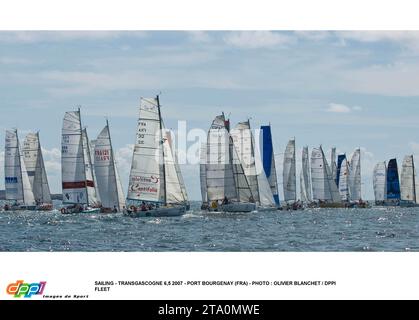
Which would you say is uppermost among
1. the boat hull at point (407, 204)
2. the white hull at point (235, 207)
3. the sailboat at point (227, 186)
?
the sailboat at point (227, 186)

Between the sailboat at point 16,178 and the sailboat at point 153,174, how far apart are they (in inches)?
539

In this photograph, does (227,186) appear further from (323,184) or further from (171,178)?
(323,184)

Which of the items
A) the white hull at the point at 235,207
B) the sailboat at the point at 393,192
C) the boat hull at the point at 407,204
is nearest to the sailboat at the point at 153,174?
the white hull at the point at 235,207

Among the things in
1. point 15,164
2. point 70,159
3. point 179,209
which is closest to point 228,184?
point 179,209

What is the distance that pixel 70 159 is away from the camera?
211 feet

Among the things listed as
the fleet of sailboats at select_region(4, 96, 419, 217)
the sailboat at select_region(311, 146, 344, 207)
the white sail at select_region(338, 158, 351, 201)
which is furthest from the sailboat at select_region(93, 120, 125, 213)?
the white sail at select_region(338, 158, 351, 201)

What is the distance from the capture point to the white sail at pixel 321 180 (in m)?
84.8

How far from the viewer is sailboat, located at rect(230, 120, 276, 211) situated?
202ft

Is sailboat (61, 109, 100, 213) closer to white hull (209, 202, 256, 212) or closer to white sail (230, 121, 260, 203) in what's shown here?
white hull (209, 202, 256, 212)

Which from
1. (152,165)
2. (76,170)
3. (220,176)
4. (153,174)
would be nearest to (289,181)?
(220,176)

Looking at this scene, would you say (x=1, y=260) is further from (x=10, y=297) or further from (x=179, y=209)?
(x=179, y=209)

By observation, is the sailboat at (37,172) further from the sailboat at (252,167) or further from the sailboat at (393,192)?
the sailboat at (393,192)

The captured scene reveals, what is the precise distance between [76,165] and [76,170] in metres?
0.70

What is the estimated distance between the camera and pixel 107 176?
65500 millimetres
